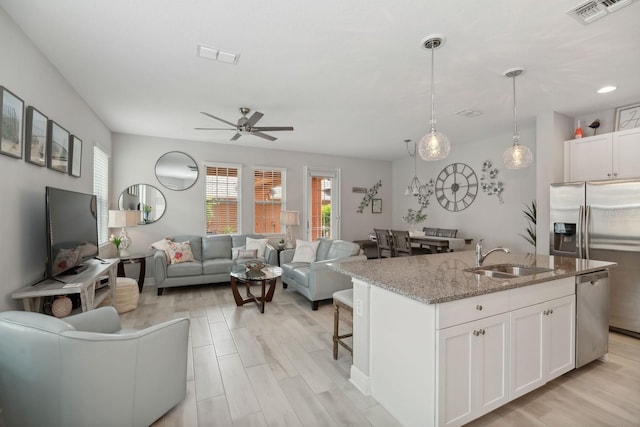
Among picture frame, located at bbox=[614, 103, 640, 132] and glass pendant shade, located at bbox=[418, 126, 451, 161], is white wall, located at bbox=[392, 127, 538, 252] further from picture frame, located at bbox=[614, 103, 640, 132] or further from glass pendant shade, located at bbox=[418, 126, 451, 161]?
glass pendant shade, located at bbox=[418, 126, 451, 161]

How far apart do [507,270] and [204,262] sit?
14.2 ft

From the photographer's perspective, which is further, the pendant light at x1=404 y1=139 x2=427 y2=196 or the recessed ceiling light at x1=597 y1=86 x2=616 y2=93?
the pendant light at x1=404 y1=139 x2=427 y2=196

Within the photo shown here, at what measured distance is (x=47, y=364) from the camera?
4.71 feet

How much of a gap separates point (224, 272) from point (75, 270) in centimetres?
227

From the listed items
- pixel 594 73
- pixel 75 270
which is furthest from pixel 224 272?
pixel 594 73

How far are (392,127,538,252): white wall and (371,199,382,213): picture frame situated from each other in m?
1.30

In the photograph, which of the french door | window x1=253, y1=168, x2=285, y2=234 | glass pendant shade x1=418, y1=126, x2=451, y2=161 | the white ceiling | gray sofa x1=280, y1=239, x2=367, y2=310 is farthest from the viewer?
the french door

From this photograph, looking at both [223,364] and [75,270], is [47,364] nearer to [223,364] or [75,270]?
[223,364]

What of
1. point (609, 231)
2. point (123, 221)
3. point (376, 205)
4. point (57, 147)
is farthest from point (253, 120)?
point (376, 205)

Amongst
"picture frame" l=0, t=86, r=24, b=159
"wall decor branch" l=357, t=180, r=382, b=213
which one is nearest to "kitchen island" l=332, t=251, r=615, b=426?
"picture frame" l=0, t=86, r=24, b=159

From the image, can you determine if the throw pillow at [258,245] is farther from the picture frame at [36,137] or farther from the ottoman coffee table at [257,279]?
the picture frame at [36,137]

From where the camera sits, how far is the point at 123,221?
4527mm

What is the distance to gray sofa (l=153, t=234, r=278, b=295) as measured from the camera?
4570 millimetres

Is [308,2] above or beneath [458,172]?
above
